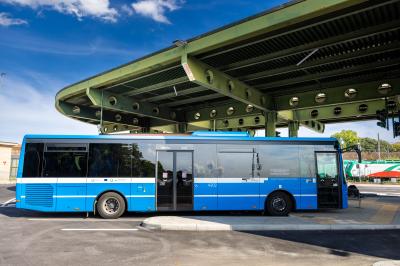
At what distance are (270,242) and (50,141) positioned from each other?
8.40 m

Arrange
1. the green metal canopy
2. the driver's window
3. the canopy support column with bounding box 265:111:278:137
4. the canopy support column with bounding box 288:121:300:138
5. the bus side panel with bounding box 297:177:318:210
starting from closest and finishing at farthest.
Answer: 1. the green metal canopy
2. the bus side panel with bounding box 297:177:318:210
3. the driver's window
4. the canopy support column with bounding box 265:111:278:137
5. the canopy support column with bounding box 288:121:300:138

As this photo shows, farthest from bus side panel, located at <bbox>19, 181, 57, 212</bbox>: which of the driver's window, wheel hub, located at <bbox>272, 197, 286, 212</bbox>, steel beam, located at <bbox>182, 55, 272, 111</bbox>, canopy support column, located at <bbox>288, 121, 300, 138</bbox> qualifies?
canopy support column, located at <bbox>288, 121, 300, 138</bbox>

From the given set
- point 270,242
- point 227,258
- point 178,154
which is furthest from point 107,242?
point 178,154

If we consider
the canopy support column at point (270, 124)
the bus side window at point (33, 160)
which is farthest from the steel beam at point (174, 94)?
the bus side window at point (33, 160)

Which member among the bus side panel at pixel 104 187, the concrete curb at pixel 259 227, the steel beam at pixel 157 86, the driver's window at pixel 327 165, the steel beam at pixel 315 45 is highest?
the steel beam at pixel 157 86

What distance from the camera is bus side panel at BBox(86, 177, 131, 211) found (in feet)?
38.9

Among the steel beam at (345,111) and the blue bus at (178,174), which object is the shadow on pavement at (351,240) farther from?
the steel beam at (345,111)

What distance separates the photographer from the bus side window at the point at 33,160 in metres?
11.8

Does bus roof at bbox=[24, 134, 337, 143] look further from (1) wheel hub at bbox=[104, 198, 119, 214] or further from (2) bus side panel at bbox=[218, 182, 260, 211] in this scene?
(1) wheel hub at bbox=[104, 198, 119, 214]

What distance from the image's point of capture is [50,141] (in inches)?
476

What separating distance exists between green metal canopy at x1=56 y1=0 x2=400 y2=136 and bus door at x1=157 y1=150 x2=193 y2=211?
10.4 ft

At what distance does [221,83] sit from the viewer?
1512cm

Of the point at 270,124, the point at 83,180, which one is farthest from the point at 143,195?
the point at 270,124

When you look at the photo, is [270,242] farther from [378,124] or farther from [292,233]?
[378,124]
